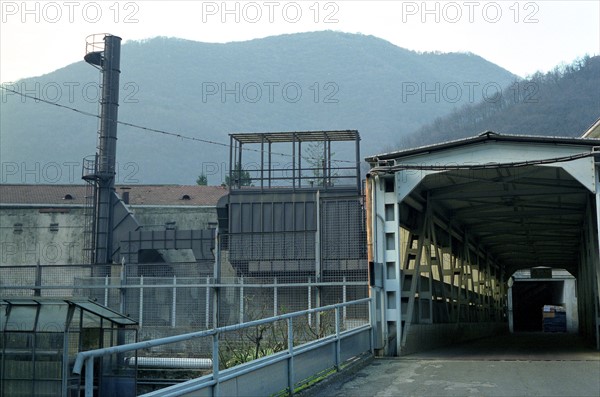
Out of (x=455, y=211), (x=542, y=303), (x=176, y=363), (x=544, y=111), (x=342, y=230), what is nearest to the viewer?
(x=176, y=363)

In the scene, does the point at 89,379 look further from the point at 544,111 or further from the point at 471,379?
the point at 544,111

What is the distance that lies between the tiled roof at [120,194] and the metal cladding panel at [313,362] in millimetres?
46052

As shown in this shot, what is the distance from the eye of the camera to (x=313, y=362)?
10625mm

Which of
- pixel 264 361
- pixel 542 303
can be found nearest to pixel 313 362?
pixel 264 361

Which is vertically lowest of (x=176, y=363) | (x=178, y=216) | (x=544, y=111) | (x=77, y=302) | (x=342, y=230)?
(x=176, y=363)

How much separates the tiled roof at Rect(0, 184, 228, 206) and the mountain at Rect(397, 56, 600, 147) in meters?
82.2

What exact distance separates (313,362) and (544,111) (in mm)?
144463

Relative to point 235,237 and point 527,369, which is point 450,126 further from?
point 527,369

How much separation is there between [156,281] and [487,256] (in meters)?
17.7

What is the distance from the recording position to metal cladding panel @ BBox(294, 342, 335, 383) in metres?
9.96

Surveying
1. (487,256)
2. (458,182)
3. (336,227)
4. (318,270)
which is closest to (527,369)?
(458,182)

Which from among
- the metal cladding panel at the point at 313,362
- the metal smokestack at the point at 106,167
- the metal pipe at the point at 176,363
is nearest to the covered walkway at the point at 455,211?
the metal cladding panel at the point at 313,362

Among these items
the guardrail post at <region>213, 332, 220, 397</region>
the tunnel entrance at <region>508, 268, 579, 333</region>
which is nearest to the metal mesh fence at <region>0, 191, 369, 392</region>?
the guardrail post at <region>213, 332, 220, 397</region>

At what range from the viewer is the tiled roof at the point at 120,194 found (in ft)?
184
